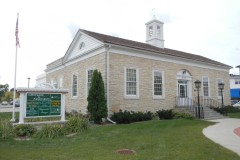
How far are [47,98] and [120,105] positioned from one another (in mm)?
5596

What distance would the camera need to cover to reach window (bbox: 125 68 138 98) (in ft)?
56.3

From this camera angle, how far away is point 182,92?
2150 centimetres

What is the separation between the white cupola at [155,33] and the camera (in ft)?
76.5

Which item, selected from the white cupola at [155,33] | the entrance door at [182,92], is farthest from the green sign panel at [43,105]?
the white cupola at [155,33]

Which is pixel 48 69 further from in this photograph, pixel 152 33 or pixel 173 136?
pixel 173 136

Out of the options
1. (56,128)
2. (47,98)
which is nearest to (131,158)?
(56,128)

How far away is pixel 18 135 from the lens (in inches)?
→ 425

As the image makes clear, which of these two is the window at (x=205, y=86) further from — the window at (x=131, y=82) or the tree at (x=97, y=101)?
the tree at (x=97, y=101)

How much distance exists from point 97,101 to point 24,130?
17.1 feet

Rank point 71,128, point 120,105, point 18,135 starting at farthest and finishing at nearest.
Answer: point 120,105 → point 71,128 → point 18,135

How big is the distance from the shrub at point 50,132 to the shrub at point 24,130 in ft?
2.21

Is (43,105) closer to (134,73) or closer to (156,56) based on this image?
(134,73)

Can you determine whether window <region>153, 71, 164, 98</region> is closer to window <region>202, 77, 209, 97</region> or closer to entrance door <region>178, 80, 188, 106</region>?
entrance door <region>178, 80, 188, 106</region>

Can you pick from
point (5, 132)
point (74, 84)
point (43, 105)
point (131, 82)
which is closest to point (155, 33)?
point (131, 82)
